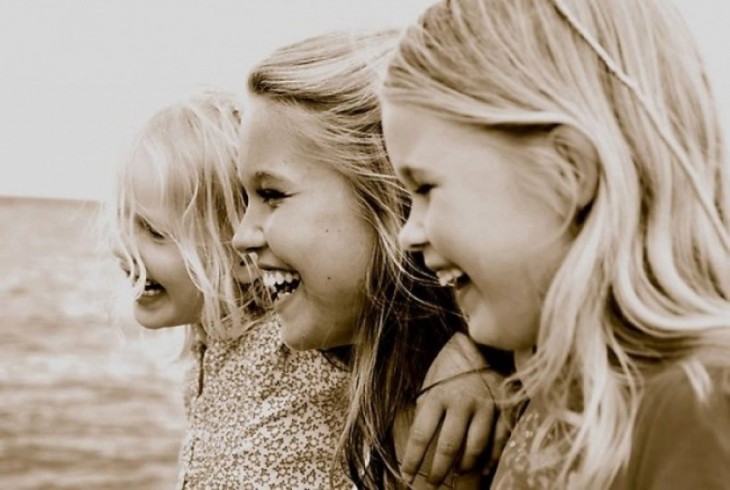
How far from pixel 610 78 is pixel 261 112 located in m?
0.94

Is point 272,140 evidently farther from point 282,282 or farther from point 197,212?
point 197,212

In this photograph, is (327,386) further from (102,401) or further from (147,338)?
(102,401)

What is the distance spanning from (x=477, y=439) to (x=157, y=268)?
3.84ft

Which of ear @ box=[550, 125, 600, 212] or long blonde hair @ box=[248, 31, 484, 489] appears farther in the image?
long blonde hair @ box=[248, 31, 484, 489]

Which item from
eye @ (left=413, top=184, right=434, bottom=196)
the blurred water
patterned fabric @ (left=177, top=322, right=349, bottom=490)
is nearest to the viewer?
eye @ (left=413, top=184, right=434, bottom=196)

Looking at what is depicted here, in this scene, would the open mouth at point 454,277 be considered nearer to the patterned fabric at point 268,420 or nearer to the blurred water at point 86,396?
the patterned fabric at point 268,420

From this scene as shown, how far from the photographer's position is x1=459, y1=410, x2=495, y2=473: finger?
2.07 m

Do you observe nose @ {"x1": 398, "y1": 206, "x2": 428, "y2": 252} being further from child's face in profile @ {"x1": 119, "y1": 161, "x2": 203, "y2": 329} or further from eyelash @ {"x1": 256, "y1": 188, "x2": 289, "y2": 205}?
child's face in profile @ {"x1": 119, "y1": 161, "x2": 203, "y2": 329}

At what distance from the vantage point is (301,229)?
231 cm

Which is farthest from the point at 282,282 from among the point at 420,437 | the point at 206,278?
the point at 206,278

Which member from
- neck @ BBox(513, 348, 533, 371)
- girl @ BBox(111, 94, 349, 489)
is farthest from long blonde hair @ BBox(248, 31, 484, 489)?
neck @ BBox(513, 348, 533, 371)

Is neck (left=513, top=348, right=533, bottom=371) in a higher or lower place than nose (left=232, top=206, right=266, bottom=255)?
higher

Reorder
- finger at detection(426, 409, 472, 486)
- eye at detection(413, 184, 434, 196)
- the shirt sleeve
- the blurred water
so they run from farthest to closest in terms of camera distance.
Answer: the blurred water
finger at detection(426, 409, 472, 486)
eye at detection(413, 184, 434, 196)
the shirt sleeve

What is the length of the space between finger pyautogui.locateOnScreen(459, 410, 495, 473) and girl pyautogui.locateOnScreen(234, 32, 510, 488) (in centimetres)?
25
